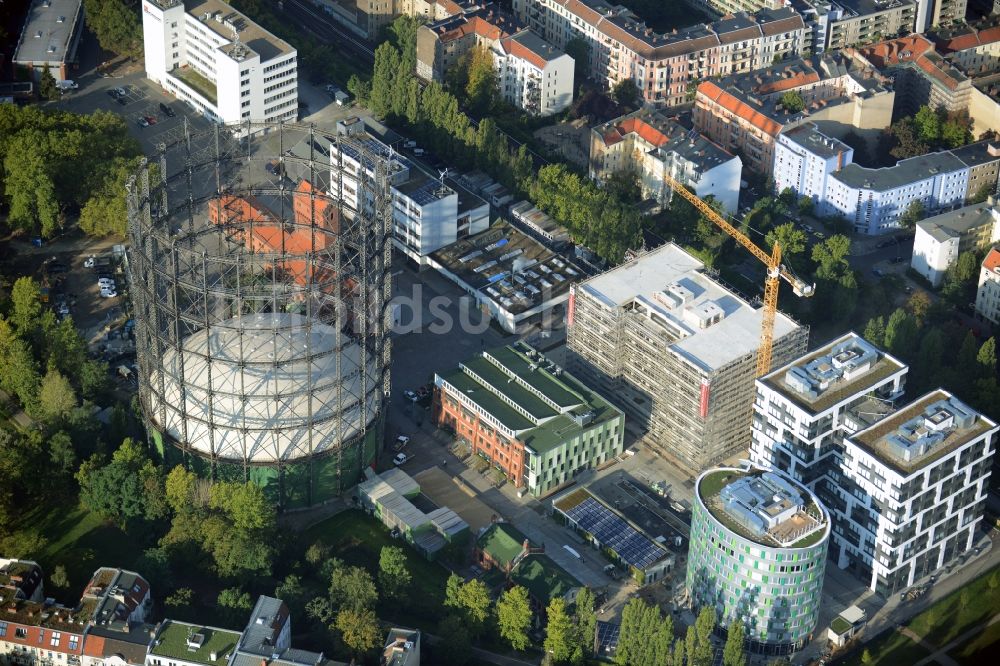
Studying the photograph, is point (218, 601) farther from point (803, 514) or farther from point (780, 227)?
point (780, 227)

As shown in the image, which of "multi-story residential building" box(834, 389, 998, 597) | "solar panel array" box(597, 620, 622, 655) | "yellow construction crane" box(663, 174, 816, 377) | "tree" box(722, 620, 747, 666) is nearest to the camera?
"tree" box(722, 620, 747, 666)

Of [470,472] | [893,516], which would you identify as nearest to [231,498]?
[470,472]

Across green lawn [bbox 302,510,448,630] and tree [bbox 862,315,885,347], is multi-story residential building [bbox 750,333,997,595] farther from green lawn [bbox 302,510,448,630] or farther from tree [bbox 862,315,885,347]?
green lawn [bbox 302,510,448,630]

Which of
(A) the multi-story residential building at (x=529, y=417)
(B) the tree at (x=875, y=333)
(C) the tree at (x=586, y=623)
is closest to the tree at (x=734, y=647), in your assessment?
(C) the tree at (x=586, y=623)

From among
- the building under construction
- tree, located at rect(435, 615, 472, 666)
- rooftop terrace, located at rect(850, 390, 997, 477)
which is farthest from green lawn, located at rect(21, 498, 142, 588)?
rooftop terrace, located at rect(850, 390, 997, 477)

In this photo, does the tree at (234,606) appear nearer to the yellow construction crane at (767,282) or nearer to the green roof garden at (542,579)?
the green roof garden at (542,579)

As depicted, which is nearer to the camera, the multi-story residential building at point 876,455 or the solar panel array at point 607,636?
the solar panel array at point 607,636

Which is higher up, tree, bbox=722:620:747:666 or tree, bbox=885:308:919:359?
tree, bbox=885:308:919:359
